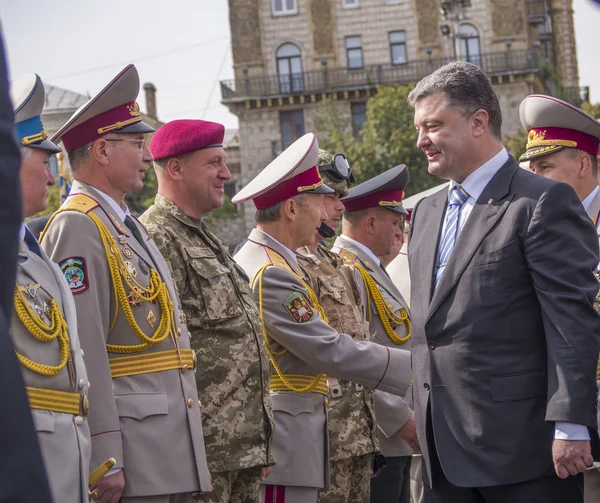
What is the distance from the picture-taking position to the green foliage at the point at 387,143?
41.3 meters

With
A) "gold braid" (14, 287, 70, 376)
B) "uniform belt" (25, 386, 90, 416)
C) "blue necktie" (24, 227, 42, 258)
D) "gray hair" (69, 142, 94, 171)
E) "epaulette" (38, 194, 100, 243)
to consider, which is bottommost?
"uniform belt" (25, 386, 90, 416)

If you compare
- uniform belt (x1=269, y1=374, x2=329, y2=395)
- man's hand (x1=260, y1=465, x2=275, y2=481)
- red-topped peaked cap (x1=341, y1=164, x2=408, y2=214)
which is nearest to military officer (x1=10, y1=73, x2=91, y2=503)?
man's hand (x1=260, y1=465, x2=275, y2=481)

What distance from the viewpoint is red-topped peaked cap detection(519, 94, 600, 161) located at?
570 cm

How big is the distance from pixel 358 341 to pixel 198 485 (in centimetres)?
172

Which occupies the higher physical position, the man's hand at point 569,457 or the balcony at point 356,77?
the balcony at point 356,77

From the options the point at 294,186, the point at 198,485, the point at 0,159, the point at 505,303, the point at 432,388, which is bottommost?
the point at 198,485

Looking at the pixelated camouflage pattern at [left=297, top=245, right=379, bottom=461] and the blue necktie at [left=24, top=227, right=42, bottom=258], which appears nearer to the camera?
the blue necktie at [left=24, top=227, right=42, bottom=258]

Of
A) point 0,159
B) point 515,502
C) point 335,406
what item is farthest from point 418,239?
point 0,159

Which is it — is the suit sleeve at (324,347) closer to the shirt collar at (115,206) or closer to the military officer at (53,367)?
the shirt collar at (115,206)

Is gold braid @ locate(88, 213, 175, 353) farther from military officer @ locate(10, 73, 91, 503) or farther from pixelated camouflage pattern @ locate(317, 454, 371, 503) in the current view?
pixelated camouflage pattern @ locate(317, 454, 371, 503)

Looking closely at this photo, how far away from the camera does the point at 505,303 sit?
4.20 metres

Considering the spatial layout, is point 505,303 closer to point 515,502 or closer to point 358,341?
point 515,502

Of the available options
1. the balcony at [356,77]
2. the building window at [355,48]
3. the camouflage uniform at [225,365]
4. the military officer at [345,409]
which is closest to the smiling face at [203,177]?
the camouflage uniform at [225,365]

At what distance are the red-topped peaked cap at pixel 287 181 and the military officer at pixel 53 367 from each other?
206 centimetres
